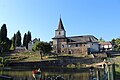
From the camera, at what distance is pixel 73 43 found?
335 feet

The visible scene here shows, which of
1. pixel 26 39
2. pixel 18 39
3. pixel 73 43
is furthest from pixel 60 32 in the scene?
pixel 26 39

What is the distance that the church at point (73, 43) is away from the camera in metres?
101

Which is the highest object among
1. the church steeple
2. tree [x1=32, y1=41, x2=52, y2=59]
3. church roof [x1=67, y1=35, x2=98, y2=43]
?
the church steeple

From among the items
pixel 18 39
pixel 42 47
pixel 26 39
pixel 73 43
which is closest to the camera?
pixel 42 47

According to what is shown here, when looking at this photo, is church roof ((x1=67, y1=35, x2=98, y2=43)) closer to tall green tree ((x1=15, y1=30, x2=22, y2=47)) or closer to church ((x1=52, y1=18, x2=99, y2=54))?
church ((x1=52, y1=18, x2=99, y2=54))

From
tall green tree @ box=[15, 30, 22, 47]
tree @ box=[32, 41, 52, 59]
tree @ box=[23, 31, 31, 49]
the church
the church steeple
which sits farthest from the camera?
tree @ box=[23, 31, 31, 49]

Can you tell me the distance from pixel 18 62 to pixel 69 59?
644 inches

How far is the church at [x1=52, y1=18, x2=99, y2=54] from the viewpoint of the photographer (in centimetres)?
10075

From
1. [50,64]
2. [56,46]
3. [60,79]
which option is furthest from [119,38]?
[60,79]

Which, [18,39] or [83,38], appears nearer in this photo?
[83,38]

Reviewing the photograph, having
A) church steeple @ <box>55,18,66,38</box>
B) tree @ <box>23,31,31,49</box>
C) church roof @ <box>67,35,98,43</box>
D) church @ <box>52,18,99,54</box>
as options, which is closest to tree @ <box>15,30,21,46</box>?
tree @ <box>23,31,31,49</box>

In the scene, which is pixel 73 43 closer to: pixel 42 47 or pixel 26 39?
pixel 42 47

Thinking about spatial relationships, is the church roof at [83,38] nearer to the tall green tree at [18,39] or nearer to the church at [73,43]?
the church at [73,43]

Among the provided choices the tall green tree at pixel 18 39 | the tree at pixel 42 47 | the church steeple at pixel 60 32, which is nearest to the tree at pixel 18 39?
the tall green tree at pixel 18 39
